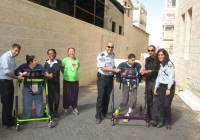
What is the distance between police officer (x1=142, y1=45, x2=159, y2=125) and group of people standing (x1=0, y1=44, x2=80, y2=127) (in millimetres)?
1953

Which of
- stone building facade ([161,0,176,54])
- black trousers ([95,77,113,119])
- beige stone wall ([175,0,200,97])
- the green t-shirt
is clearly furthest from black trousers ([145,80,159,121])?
stone building facade ([161,0,176,54])

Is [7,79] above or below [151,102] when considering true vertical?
above

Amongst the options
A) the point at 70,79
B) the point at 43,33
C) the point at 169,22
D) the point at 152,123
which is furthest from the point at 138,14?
the point at 152,123

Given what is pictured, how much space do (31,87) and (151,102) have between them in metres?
2.84

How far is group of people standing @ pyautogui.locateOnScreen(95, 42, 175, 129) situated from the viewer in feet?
26.1

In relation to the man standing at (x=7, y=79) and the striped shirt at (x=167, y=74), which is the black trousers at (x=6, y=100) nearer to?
the man standing at (x=7, y=79)

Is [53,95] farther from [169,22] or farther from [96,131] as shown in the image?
[169,22]

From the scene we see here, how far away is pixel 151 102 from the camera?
837 cm

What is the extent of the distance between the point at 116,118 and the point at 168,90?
1.38m

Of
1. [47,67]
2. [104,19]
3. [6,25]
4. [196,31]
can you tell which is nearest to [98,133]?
[47,67]

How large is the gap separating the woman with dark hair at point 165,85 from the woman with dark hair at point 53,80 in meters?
2.40

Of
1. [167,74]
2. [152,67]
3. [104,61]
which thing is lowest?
[167,74]

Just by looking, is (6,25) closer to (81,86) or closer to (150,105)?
(150,105)

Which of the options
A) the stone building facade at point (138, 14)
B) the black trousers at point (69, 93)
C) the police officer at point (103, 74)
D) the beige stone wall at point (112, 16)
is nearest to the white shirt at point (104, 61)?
the police officer at point (103, 74)
